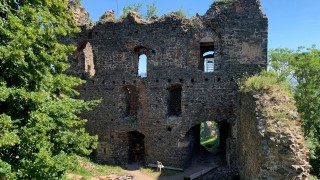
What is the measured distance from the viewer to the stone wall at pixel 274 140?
23.2 feet

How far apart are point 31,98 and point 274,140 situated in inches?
224

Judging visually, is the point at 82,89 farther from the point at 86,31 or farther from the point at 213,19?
the point at 213,19

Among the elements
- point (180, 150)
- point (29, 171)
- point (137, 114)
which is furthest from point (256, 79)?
point (29, 171)

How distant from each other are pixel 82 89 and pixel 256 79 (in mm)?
8797

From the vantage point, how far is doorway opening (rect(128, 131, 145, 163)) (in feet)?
50.9

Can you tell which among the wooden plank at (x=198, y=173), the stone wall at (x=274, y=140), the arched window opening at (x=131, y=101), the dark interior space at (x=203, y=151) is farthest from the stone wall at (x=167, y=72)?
the stone wall at (x=274, y=140)

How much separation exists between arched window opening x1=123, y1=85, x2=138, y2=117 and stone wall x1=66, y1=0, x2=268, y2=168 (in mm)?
191

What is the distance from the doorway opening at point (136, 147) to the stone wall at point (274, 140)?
7021mm

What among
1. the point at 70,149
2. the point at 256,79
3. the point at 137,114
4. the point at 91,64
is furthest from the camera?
the point at 91,64

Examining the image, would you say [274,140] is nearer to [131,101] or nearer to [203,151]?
[131,101]

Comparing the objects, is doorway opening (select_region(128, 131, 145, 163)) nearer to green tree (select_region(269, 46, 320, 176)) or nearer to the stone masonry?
the stone masonry

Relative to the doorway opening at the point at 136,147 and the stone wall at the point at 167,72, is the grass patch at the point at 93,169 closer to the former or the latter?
the stone wall at the point at 167,72

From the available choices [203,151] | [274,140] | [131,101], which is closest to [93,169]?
[131,101]

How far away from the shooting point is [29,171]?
6.64 meters
